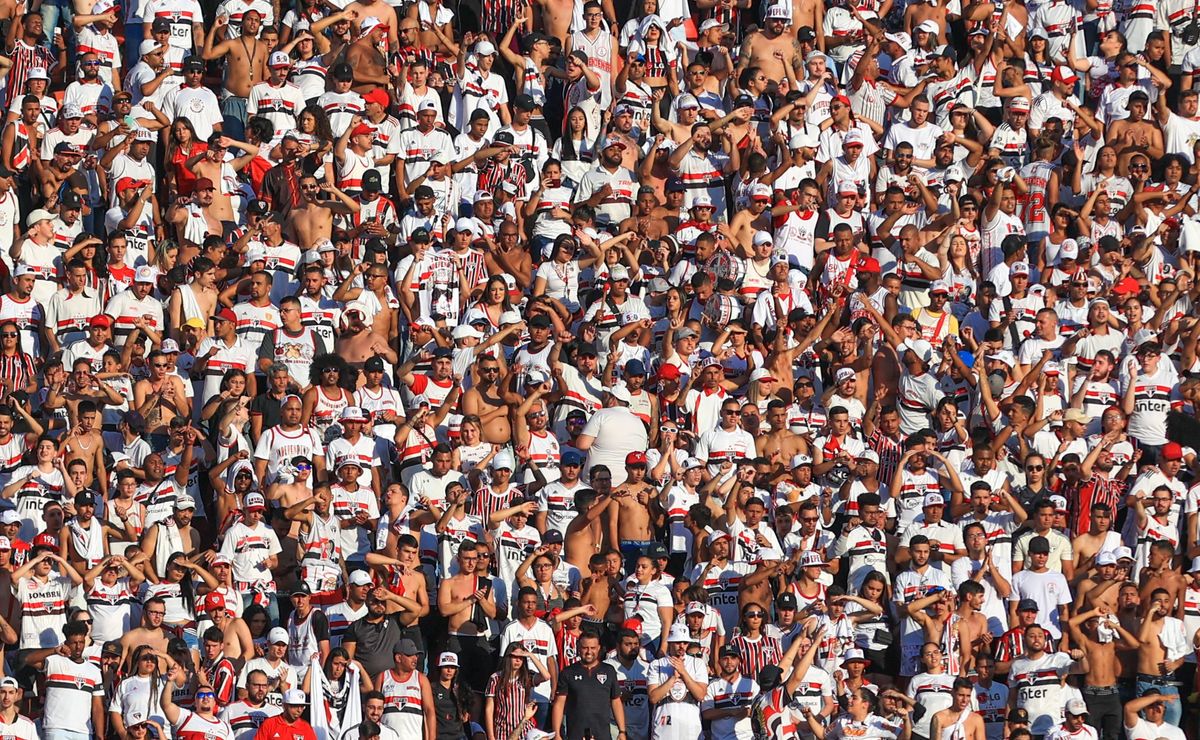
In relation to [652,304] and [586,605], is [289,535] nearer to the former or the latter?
[586,605]

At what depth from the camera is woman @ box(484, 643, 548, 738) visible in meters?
22.4

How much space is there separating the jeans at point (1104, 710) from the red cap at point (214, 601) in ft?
23.5

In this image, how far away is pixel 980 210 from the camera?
27484 mm

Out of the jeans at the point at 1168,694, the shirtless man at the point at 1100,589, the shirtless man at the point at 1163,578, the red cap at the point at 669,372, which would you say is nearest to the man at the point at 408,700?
the red cap at the point at 669,372

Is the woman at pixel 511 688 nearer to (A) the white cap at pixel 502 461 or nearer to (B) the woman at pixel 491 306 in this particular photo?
(A) the white cap at pixel 502 461

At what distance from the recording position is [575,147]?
1102 inches

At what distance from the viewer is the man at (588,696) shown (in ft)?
73.0

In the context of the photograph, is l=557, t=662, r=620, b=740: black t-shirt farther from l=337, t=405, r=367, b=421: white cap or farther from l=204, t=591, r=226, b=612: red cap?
l=337, t=405, r=367, b=421: white cap

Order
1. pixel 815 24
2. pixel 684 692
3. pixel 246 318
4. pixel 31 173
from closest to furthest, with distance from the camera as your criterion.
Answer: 1. pixel 684 692
2. pixel 246 318
3. pixel 31 173
4. pixel 815 24

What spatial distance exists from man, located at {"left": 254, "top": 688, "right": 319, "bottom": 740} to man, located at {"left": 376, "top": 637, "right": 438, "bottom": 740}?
726 millimetres

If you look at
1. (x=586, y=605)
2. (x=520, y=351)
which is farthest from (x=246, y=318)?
(x=586, y=605)

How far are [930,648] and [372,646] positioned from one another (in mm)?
4560

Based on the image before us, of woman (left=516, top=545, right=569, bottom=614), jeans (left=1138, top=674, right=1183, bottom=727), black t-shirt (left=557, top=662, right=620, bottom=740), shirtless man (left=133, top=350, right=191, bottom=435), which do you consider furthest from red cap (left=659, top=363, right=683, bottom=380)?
jeans (left=1138, top=674, right=1183, bottom=727)

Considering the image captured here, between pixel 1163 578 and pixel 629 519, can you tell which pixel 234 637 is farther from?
pixel 1163 578
